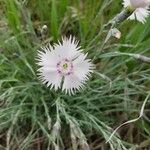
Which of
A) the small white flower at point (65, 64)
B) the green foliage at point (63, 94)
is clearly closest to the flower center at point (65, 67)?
the small white flower at point (65, 64)

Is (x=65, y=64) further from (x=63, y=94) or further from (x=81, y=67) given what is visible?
(x=63, y=94)

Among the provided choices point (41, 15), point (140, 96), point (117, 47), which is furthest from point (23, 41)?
point (140, 96)

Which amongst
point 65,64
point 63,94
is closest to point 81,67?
point 65,64

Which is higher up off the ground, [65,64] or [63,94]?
[65,64]

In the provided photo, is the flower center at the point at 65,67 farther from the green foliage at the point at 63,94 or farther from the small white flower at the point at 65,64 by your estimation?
the green foliage at the point at 63,94

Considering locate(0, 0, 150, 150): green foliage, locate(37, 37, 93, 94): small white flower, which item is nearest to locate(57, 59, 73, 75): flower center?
locate(37, 37, 93, 94): small white flower

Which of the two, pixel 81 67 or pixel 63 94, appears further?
pixel 63 94
